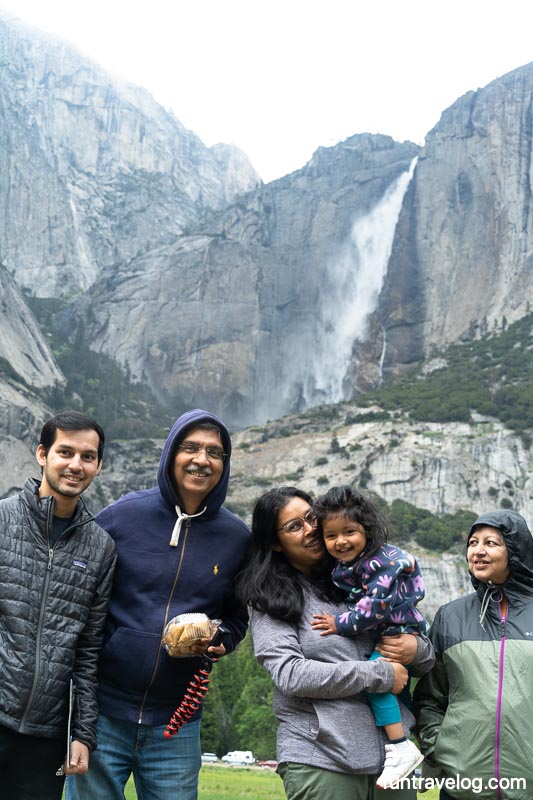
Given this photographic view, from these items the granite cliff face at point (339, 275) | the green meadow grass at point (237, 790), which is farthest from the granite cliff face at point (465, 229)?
the green meadow grass at point (237, 790)

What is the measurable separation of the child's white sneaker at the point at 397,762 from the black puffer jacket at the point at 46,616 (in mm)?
1619

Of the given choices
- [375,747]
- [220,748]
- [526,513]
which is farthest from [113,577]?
[526,513]

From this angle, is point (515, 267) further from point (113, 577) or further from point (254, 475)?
point (113, 577)

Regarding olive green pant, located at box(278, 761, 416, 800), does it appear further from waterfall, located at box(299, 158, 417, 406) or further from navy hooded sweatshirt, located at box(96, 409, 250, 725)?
waterfall, located at box(299, 158, 417, 406)

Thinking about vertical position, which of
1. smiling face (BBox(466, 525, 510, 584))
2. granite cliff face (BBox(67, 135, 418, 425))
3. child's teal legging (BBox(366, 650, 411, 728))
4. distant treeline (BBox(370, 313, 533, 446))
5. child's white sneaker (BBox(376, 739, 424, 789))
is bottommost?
child's white sneaker (BBox(376, 739, 424, 789))

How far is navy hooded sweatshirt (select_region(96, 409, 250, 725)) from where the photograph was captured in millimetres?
4250

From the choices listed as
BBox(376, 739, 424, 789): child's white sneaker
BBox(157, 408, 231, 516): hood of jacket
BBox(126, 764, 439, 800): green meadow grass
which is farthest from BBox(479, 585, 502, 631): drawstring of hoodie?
BBox(126, 764, 439, 800): green meadow grass

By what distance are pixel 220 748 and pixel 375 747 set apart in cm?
2603

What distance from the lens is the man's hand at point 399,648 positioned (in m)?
4.06

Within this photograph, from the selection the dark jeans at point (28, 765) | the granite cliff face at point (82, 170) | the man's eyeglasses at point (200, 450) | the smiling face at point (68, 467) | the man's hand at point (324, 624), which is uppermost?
the granite cliff face at point (82, 170)

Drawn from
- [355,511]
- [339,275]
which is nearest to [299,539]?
[355,511]

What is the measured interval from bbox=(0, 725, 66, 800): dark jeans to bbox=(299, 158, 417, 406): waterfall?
92.1 metres

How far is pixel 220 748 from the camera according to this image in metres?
27.2

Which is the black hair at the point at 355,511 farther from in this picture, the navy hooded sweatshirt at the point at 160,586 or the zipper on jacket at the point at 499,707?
the zipper on jacket at the point at 499,707
